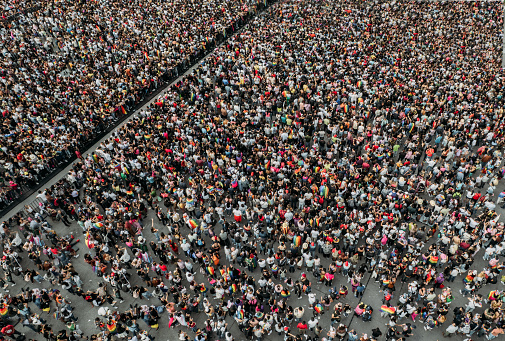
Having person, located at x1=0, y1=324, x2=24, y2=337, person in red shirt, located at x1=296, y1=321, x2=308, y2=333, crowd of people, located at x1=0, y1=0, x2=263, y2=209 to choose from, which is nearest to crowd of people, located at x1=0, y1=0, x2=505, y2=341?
person in red shirt, located at x1=296, y1=321, x2=308, y2=333

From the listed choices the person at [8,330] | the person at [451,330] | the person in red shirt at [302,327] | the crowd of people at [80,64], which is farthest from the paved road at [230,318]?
the crowd of people at [80,64]

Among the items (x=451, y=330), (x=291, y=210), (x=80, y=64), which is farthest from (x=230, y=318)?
(x=80, y=64)

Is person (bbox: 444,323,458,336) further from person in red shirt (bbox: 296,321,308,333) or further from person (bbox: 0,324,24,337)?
person (bbox: 0,324,24,337)

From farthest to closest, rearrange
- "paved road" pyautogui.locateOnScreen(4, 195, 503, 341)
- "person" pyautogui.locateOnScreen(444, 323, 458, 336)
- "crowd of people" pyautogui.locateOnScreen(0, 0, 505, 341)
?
"crowd of people" pyautogui.locateOnScreen(0, 0, 505, 341), "paved road" pyautogui.locateOnScreen(4, 195, 503, 341), "person" pyautogui.locateOnScreen(444, 323, 458, 336)

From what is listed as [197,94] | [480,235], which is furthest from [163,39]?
[480,235]

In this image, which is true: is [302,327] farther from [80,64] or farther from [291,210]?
[80,64]

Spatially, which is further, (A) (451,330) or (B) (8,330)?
(B) (8,330)

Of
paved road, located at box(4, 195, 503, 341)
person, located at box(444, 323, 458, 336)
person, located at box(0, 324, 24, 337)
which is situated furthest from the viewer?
paved road, located at box(4, 195, 503, 341)

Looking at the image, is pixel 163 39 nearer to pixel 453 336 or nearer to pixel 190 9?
pixel 190 9
